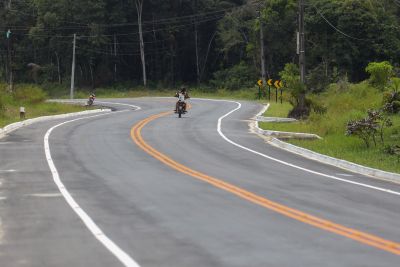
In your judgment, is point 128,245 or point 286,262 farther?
point 128,245

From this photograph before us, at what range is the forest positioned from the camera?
3201 inches

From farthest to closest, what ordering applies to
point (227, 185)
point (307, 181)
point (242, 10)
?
point (242, 10) < point (307, 181) < point (227, 185)

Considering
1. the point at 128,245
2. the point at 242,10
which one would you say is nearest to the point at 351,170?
the point at 128,245

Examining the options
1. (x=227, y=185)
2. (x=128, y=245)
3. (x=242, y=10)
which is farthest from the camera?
(x=242, y=10)

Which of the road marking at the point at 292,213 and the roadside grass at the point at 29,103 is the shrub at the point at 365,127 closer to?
the road marking at the point at 292,213

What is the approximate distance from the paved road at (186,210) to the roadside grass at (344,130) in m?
1.72

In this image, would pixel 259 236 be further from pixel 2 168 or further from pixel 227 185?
pixel 2 168

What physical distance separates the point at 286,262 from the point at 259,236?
164 centimetres

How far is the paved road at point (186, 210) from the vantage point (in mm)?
8922

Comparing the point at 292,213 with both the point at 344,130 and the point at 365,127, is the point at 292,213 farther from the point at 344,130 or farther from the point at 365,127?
the point at 344,130

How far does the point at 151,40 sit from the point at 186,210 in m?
84.3

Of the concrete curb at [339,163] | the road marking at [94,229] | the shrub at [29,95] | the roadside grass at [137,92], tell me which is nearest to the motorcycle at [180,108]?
the concrete curb at [339,163]

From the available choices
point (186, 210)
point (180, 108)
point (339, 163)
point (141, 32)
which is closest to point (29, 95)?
point (180, 108)

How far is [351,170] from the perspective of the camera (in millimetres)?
19391
